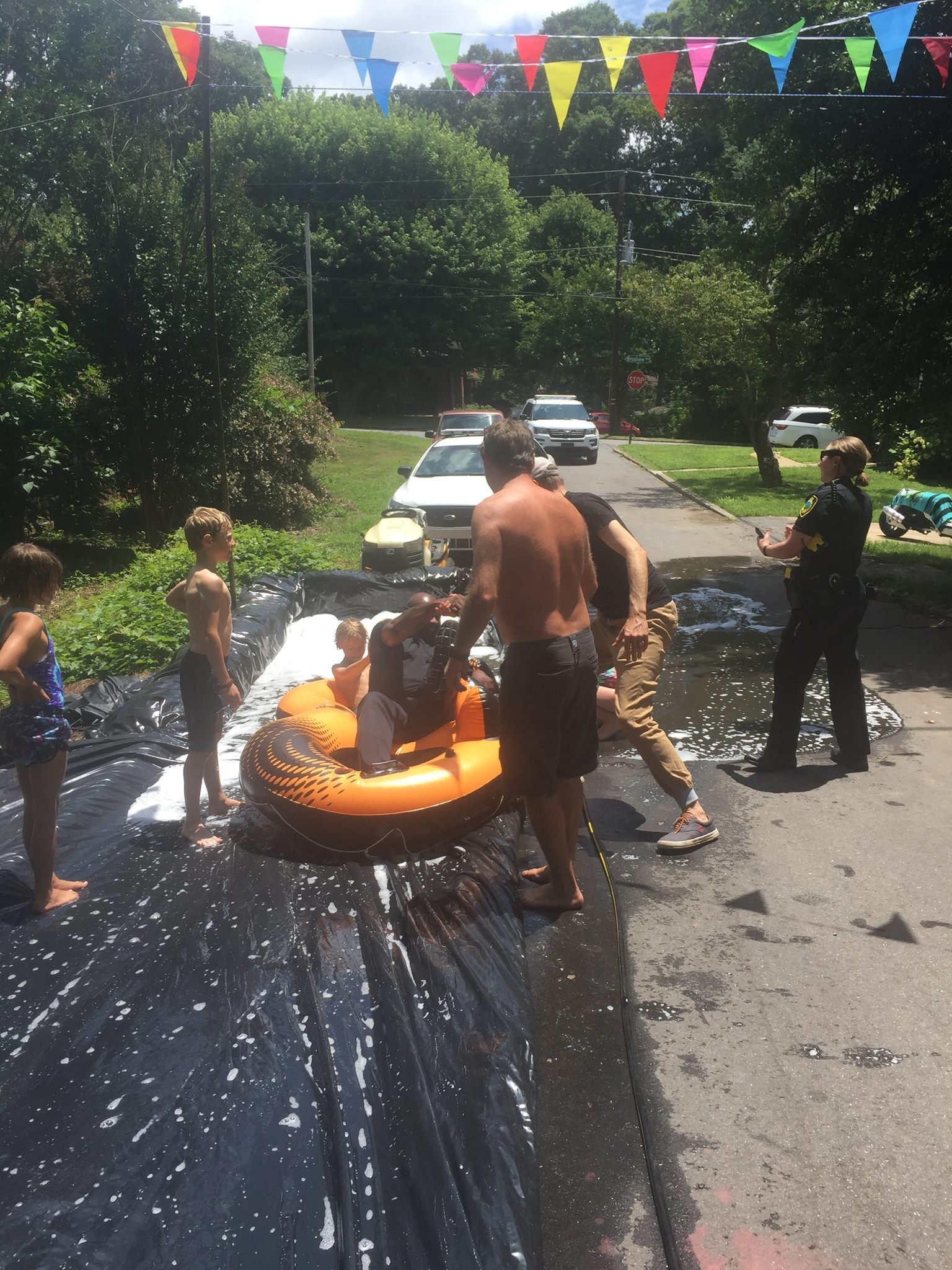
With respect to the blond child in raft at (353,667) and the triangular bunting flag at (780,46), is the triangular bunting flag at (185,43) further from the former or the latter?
the blond child in raft at (353,667)

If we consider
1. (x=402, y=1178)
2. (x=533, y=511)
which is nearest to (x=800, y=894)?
(x=533, y=511)

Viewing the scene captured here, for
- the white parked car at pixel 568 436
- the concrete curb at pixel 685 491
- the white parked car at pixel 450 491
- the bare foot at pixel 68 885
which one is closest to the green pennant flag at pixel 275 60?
the white parked car at pixel 450 491

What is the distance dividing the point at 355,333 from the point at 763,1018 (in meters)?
43.3

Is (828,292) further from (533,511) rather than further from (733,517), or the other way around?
(533,511)

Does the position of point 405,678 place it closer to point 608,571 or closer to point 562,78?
point 608,571

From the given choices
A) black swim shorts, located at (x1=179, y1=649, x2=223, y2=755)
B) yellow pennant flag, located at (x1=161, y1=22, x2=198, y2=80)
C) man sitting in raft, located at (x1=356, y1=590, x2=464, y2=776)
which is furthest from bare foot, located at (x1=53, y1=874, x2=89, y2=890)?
yellow pennant flag, located at (x1=161, y1=22, x2=198, y2=80)

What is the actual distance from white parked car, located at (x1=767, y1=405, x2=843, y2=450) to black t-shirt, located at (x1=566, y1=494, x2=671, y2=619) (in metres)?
30.4

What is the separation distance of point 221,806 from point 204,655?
0.88 m

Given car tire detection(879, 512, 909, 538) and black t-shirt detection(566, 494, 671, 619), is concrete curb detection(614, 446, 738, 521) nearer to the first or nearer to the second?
car tire detection(879, 512, 909, 538)

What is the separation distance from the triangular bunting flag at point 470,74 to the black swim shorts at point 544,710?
602cm

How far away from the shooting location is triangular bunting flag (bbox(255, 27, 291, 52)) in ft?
25.7

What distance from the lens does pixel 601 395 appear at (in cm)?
5003

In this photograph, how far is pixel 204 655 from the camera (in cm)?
459

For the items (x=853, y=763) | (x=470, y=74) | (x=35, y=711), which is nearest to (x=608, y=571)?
(x=853, y=763)
